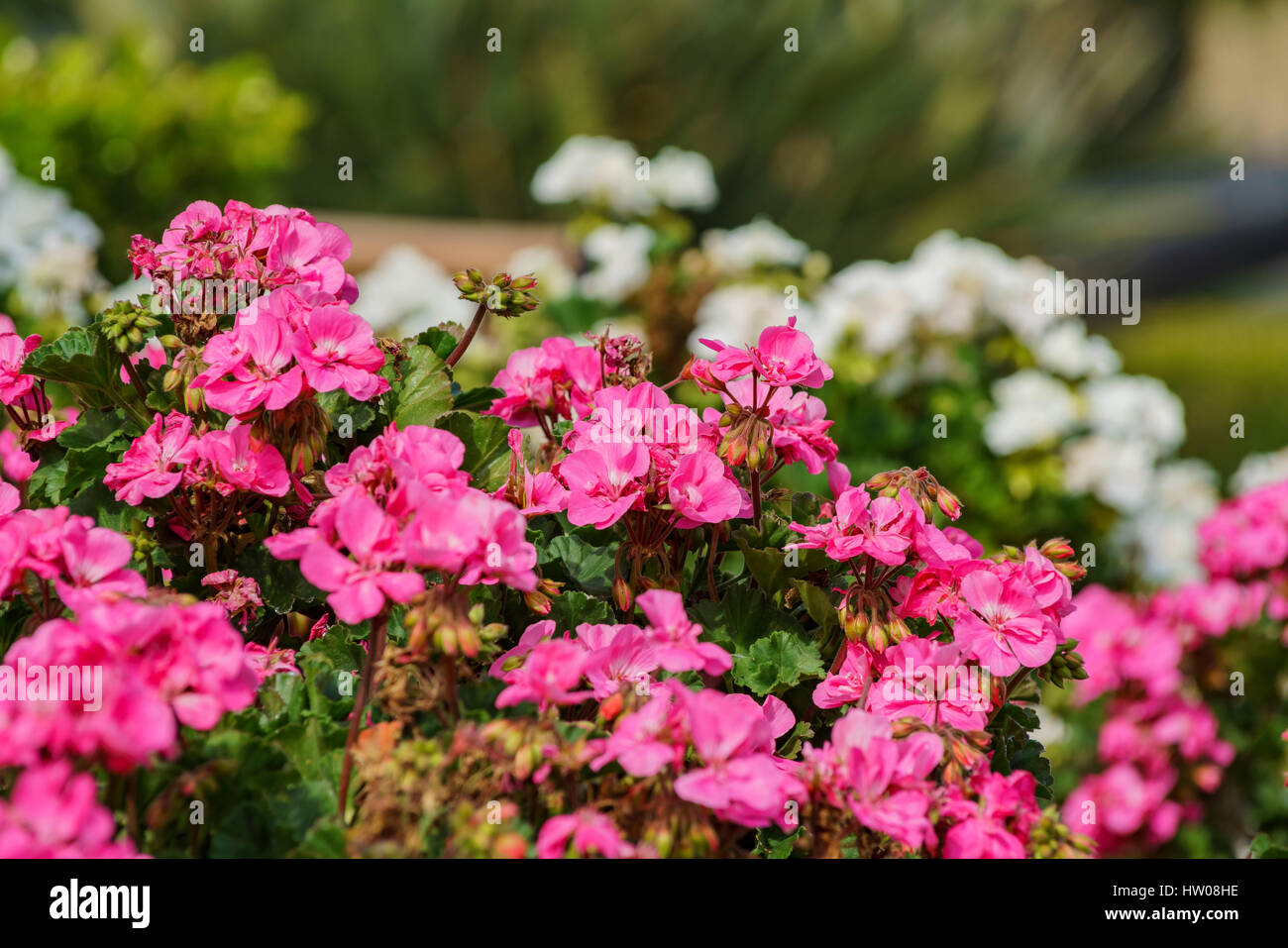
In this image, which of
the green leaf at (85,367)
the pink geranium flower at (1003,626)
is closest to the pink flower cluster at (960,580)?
the pink geranium flower at (1003,626)

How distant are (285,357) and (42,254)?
2.53m

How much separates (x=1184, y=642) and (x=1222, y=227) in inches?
489

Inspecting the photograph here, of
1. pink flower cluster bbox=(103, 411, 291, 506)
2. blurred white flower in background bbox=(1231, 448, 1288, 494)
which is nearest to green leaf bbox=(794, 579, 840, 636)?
pink flower cluster bbox=(103, 411, 291, 506)

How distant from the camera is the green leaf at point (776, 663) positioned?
50.7 inches

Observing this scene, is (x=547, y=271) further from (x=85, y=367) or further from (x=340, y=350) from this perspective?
(x=340, y=350)

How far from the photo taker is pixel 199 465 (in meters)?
1.23

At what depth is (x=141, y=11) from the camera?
9078 mm

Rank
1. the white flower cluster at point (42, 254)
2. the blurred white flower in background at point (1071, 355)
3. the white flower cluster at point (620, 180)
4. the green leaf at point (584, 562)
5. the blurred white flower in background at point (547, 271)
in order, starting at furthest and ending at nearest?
the white flower cluster at point (620, 180) < the blurred white flower in background at point (547, 271) < the blurred white flower in background at point (1071, 355) < the white flower cluster at point (42, 254) < the green leaf at point (584, 562)

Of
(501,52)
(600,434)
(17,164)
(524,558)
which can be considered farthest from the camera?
(501,52)

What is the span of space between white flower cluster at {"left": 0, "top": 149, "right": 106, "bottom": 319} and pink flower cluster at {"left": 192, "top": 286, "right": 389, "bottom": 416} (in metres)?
2.27

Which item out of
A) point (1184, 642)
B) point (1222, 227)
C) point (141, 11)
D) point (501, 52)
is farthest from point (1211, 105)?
point (1184, 642)

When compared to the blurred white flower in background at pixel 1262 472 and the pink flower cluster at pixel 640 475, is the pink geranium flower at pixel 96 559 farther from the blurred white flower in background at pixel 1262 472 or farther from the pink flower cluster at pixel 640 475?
the blurred white flower in background at pixel 1262 472

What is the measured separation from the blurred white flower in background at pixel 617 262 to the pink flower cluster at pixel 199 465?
2.74 metres
